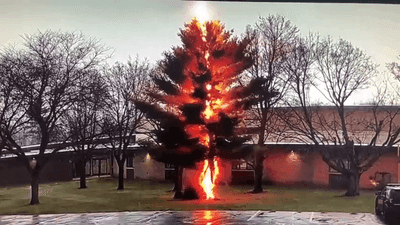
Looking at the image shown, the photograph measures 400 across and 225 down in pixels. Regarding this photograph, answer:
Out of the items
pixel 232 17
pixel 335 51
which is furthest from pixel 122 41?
pixel 335 51

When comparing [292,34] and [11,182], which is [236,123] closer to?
[292,34]

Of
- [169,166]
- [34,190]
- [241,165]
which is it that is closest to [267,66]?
[241,165]

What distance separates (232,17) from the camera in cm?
497

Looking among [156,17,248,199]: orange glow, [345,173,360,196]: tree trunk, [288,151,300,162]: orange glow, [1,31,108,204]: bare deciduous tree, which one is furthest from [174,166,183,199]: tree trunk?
[345,173,360,196]: tree trunk

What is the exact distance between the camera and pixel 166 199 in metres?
4.93

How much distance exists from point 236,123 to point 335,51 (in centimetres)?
125

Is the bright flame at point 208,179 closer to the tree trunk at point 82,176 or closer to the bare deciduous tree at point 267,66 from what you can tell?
the bare deciduous tree at point 267,66

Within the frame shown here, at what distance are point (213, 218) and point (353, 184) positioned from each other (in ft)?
4.60

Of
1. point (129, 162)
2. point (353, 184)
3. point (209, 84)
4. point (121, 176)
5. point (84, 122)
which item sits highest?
point (209, 84)

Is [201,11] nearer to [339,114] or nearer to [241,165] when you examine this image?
[241,165]

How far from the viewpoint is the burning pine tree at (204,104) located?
191 inches

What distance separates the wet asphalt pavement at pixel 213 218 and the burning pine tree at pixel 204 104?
41 centimetres

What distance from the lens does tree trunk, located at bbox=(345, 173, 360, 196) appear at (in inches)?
192

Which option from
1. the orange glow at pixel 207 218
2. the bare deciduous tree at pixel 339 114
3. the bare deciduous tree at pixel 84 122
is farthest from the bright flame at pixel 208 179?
the bare deciduous tree at pixel 84 122
